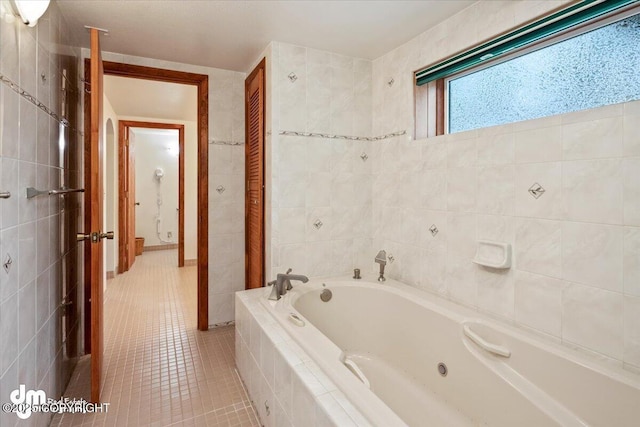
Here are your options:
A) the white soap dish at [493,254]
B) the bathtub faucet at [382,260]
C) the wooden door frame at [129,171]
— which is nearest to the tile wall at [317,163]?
the bathtub faucet at [382,260]

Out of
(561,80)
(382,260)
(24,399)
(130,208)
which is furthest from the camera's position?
(130,208)

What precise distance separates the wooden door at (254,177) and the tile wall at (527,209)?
961 mm

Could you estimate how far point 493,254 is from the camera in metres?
1.65

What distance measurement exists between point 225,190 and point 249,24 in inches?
52.4

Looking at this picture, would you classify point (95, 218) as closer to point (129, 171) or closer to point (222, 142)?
point (222, 142)

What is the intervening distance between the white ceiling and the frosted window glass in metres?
2.75

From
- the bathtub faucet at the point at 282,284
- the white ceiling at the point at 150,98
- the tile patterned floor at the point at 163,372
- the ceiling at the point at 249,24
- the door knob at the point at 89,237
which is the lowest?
the tile patterned floor at the point at 163,372

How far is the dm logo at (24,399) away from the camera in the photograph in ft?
4.09

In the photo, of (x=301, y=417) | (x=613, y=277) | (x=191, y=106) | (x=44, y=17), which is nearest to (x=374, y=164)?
(x=613, y=277)

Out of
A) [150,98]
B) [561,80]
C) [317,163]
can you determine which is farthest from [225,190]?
[561,80]

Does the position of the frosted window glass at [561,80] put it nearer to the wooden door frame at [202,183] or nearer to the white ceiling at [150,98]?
the wooden door frame at [202,183]

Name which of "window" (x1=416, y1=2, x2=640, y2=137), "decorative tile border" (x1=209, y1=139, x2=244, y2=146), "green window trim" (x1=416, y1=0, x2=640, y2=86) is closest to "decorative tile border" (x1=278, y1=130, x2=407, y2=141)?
"window" (x1=416, y1=2, x2=640, y2=137)

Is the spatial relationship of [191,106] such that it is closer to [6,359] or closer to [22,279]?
[22,279]

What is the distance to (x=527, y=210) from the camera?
4.93 feet
